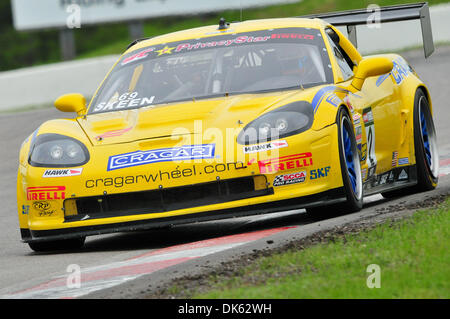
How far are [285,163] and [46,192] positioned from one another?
5.01 ft

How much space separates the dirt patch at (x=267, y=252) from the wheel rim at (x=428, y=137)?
4.23 ft

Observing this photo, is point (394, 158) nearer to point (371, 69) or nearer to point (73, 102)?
point (371, 69)

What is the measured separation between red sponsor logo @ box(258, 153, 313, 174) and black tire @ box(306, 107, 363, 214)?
26 cm

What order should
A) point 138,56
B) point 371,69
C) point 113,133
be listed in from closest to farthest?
point 113,133 < point 371,69 < point 138,56

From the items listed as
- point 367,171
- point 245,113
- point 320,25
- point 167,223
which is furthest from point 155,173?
point 320,25

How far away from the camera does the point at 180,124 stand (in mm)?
6500

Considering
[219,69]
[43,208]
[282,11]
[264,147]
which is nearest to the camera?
[264,147]

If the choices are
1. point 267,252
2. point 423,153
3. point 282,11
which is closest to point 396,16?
point 423,153

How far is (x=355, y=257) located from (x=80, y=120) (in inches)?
119

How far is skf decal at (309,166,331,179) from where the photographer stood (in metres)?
6.28

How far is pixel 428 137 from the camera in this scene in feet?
27.5

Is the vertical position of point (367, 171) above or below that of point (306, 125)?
below
